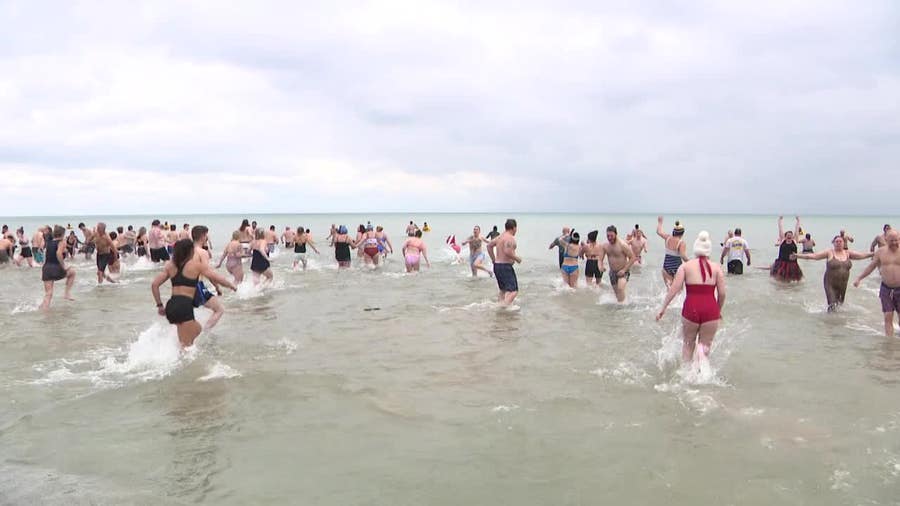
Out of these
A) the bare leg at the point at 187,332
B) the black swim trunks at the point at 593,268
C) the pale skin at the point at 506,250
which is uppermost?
the pale skin at the point at 506,250

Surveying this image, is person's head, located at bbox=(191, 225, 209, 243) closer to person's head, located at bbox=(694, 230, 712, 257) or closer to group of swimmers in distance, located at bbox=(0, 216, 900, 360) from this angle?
group of swimmers in distance, located at bbox=(0, 216, 900, 360)

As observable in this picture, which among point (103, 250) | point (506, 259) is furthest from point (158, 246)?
point (506, 259)

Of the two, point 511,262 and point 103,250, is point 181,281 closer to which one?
point 511,262

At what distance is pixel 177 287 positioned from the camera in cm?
708

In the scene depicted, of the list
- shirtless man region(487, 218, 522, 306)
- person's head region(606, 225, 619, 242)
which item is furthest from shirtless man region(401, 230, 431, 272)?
person's head region(606, 225, 619, 242)

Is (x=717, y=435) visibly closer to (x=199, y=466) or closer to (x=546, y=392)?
(x=546, y=392)

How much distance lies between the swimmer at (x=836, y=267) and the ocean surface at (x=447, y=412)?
0.69m

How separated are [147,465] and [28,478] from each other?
78cm

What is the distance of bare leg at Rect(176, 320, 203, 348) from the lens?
723cm

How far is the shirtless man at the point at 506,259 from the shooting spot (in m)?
11.1

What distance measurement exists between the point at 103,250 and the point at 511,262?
1169 centimetres

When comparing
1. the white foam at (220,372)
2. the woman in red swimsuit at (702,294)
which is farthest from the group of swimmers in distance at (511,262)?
the white foam at (220,372)

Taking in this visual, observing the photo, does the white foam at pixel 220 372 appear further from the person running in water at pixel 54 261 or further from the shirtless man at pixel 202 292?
the person running in water at pixel 54 261

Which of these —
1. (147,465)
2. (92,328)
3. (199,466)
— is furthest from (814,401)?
(92,328)
